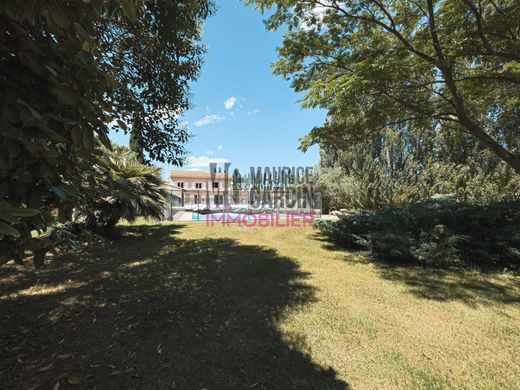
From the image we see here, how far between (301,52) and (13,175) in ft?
22.7

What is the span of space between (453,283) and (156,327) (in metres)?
4.80

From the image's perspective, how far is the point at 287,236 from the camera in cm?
847

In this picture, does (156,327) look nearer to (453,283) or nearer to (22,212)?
(22,212)

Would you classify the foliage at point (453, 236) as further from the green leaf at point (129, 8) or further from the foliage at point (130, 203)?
the foliage at point (130, 203)

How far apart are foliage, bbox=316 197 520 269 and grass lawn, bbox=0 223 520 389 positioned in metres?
0.50

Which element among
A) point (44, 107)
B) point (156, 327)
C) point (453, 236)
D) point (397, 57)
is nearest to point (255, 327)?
point (156, 327)

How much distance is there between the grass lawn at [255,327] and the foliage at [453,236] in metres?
0.50

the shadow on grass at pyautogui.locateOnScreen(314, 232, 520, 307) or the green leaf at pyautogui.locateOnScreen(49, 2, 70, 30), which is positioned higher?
the green leaf at pyautogui.locateOnScreen(49, 2, 70, 30)

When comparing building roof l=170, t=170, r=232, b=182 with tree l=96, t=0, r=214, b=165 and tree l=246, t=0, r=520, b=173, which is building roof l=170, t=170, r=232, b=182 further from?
tree l=96, t=0, r=214, b=165

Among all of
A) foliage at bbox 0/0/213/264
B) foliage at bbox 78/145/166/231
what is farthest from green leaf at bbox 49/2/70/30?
foliage at bbox 78/145/166/231

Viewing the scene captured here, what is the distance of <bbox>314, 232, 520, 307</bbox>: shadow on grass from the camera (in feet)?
12.5

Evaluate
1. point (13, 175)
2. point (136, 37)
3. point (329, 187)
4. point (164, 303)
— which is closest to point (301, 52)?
point (136, 37)

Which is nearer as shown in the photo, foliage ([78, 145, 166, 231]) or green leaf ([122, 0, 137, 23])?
green leaf ([122, 0, 137, 23])

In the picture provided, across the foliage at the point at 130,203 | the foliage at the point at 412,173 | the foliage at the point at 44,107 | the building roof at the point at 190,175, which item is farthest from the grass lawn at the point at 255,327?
the building roof at the point at 190,175
